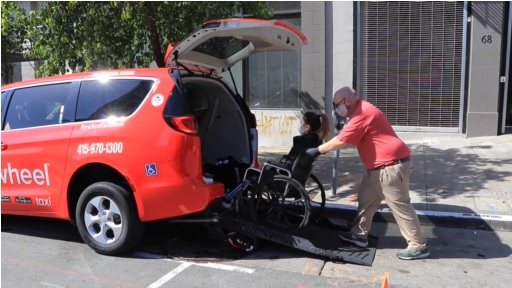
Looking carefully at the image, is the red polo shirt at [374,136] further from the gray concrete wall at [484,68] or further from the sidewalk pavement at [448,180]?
the gray concrete wall at [484,68]

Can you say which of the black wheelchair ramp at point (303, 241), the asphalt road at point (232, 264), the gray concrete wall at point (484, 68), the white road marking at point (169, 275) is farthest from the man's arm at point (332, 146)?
the gray concrete wall at point (484, 68)

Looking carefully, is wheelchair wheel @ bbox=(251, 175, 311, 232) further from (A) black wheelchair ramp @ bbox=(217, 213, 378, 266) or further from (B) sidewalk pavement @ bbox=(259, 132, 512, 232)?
(B) sidewalk pavement @ bbox=(259, 132, 512, 232)

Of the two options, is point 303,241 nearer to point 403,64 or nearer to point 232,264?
point 232,264

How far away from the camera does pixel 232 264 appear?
4.69m

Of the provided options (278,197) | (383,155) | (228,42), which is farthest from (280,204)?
(228,42)

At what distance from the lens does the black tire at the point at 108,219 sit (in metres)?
4.70

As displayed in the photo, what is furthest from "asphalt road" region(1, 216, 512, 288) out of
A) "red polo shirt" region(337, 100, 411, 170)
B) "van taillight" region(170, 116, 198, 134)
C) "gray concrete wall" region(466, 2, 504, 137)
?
"gray concrete wall" region(466, 2, 504, 137)

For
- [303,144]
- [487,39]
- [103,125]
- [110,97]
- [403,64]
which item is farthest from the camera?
[403,64]

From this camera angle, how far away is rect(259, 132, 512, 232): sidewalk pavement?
19.1 ft

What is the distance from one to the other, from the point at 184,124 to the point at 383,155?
188 centimetres

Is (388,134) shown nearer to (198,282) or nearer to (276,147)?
(198,282)

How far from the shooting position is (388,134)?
Result: 469cm

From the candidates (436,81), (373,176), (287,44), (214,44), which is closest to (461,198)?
(373,176)

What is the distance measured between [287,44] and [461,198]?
3.21 m
